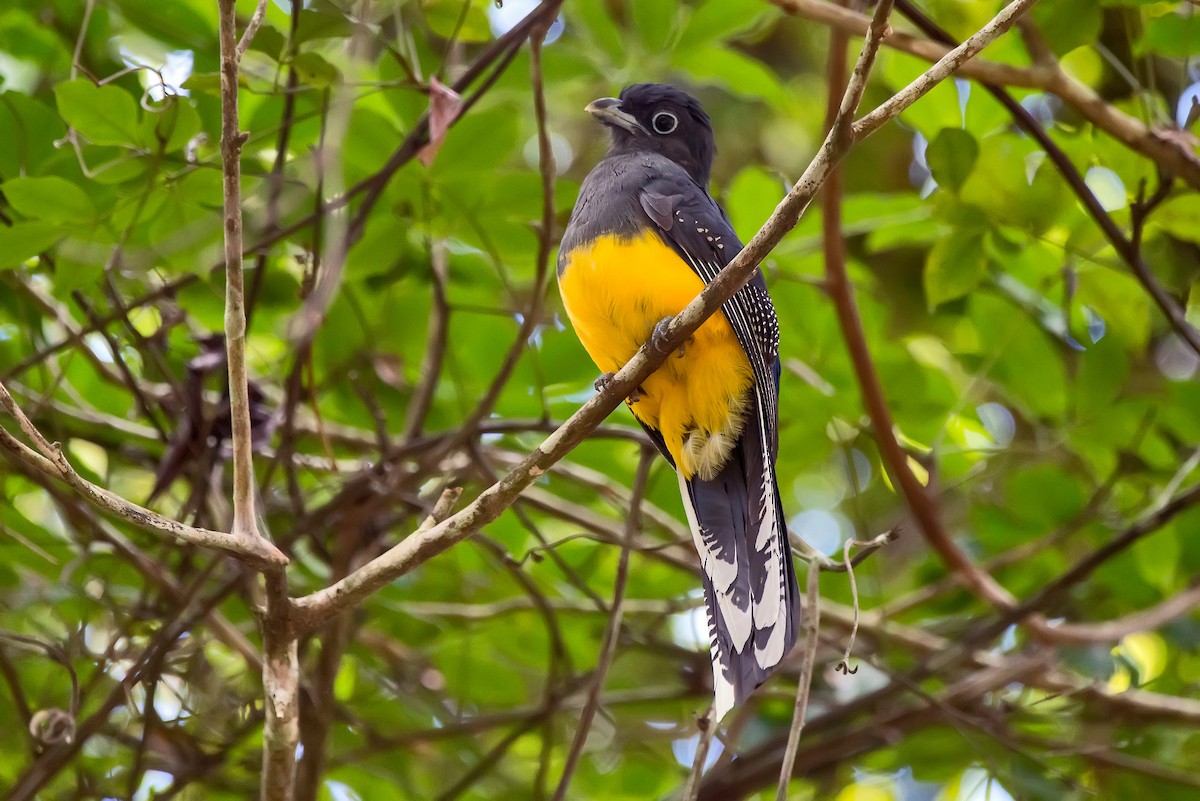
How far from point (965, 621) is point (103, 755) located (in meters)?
2.74

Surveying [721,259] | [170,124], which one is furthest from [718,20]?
[170,124]

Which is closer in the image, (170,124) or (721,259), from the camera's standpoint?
(170,124)

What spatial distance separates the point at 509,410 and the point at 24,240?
1.39 meters

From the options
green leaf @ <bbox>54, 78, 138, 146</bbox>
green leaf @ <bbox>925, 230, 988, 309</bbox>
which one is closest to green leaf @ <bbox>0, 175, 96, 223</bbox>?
green leaf @ <bbox>54, 78, 138, 146</bbox>

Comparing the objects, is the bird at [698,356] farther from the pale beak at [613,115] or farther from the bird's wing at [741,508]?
the pale beak at [613,115]

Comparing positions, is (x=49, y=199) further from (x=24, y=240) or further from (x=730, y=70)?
(x=730, y=70)

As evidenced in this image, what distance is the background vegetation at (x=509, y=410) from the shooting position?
2.95 metres

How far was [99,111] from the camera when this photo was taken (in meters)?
2.59

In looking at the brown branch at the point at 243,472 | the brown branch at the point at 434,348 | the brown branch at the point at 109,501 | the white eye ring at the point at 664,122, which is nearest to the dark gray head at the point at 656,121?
the white eye ring at the point at 664,122

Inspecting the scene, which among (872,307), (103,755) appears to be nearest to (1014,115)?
(872,307)

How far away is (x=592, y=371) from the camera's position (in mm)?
3490

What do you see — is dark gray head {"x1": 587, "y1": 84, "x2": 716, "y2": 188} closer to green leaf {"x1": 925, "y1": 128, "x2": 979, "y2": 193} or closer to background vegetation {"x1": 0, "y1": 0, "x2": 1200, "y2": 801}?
background vegetation {"x1": 0, "y1": 0, "x2": 1200, "y2": 801}

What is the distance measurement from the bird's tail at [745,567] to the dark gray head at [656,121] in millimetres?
960

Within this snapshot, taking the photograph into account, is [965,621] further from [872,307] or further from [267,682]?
[267,682]
